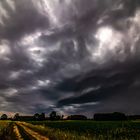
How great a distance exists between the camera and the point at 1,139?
25.2 meters

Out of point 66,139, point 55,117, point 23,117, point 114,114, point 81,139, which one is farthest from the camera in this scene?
point 23,117

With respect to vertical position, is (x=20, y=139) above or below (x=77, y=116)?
below

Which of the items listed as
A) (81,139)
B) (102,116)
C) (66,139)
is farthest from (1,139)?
(102,116)

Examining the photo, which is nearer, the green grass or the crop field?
the green grass

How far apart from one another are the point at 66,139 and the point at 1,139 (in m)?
6.50

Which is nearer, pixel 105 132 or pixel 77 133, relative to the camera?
pixel 77 133

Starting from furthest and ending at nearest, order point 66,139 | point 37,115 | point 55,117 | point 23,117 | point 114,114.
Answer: point 23,117 < point 37,115 < point 55,117 < point 114,114 < point 66,139

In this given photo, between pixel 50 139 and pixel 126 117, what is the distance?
346ft

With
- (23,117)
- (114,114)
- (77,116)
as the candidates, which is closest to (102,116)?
(114,114)

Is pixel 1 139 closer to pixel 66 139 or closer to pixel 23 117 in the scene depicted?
pixel 66 139

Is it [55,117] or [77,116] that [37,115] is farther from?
[77,116]

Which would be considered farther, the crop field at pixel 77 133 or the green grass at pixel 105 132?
the crop field at pixel 77 133

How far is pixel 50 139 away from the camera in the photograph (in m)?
26.3

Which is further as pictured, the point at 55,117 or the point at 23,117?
the point at 23,117
